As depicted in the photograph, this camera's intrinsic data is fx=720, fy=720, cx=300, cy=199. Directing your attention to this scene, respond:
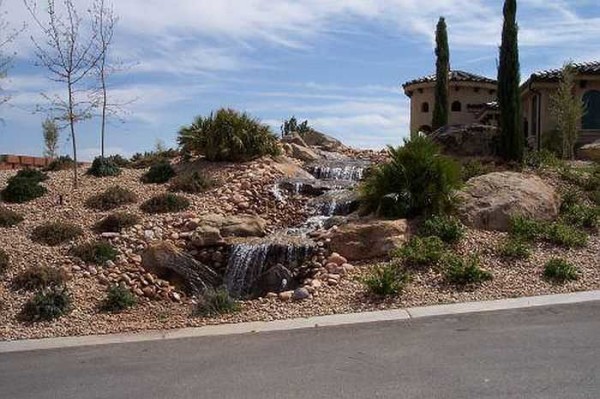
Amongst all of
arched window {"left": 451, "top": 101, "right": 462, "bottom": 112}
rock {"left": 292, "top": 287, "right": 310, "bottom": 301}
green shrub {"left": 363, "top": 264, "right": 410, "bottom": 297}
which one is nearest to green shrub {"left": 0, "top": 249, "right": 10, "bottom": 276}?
rock {"left": 292, "top": 287, "right": 310, "bottom": 301}

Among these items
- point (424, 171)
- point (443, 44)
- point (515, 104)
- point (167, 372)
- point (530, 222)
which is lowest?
point (167, 372)

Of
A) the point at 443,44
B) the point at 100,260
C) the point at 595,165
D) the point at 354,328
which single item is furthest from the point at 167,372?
the point at 443,44

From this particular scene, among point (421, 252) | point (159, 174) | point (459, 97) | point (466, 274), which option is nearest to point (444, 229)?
point (421, 252)

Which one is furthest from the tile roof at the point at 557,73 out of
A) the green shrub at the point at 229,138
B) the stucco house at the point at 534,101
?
the green shrub at the point at 229,138

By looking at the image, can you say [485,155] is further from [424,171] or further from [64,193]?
[64,193]

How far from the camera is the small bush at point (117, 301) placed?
1105 cm

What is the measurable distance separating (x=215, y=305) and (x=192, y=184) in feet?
23.9

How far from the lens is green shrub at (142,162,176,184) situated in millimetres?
18328

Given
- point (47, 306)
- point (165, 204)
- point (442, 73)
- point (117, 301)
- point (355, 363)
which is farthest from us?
point (442, 73)

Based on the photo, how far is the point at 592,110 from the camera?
29953mm

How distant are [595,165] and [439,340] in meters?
11.2

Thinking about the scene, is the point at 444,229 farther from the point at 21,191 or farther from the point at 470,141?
the point at 21,191

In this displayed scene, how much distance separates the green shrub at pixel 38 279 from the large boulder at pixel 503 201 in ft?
23.6

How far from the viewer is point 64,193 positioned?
1714 cm
